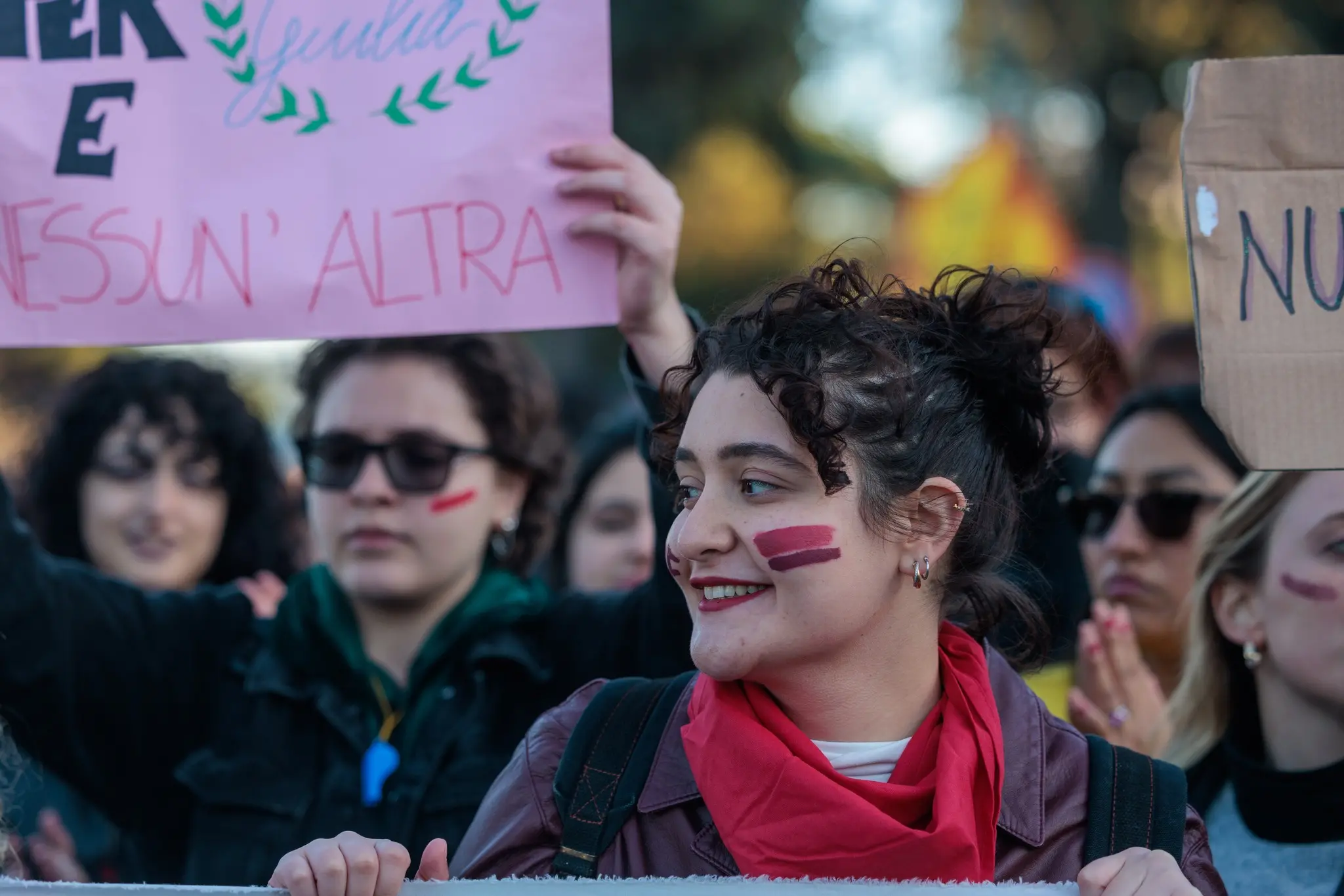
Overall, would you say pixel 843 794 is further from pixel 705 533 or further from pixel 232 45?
pixel 232 45

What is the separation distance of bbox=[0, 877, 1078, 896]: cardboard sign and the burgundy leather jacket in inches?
6.9

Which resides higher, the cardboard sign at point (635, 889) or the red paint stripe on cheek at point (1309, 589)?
the red paint stripe on cheek at point (1309, 589)

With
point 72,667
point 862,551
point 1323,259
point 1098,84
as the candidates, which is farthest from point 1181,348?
point 1098,84

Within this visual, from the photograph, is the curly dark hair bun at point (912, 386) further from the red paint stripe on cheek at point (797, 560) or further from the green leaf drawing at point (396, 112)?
the green leaf drawing at point (396, 112)

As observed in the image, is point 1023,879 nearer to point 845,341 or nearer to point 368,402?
point 845,341

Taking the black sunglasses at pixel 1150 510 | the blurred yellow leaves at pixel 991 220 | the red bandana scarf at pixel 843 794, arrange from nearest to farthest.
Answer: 1. the red bandana scarf at pixel 843 794
2. the black sunglasses at pixel 1150 510
3. the blurred yellow leaves at pixel 991 220

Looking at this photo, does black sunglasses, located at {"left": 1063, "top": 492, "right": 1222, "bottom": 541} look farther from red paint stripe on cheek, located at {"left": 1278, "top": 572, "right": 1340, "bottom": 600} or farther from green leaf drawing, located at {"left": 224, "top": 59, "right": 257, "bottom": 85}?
green leaf drawing, located at {"left": 224, "top": 59, "right": 257, "bottom": 85}

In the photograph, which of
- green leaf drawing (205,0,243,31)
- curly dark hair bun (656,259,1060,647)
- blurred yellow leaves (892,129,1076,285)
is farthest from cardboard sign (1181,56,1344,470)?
blurred yellow leaves (892,129,1076,285)

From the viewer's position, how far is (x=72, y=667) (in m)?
3.05

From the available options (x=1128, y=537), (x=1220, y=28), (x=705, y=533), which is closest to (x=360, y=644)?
(x=705, y=533)

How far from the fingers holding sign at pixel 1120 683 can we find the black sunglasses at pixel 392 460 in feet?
4.55

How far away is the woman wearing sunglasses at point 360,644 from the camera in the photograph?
2943 mm

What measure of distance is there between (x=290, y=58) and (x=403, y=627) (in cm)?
119

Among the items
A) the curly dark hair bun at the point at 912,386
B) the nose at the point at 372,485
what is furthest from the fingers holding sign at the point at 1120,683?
the nose at the point at 372,485
